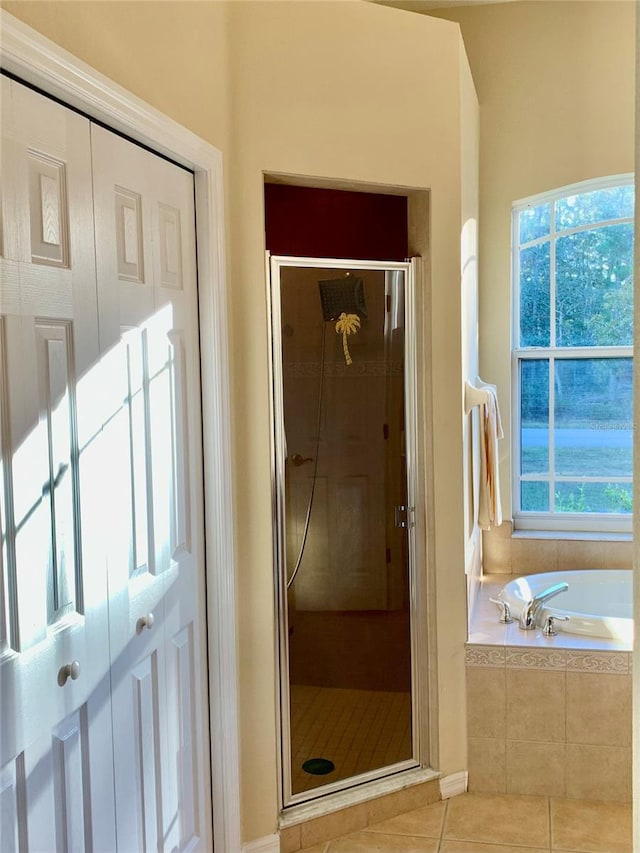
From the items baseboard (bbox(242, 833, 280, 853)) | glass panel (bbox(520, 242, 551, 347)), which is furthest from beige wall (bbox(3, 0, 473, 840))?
glass panel (bbox(520, 242, 551, 347))

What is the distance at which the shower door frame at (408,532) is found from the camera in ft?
9.21

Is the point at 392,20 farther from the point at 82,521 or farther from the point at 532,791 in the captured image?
the point at 532,791

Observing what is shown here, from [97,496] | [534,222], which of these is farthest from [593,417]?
[97,496]

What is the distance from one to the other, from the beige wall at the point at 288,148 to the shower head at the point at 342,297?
0.26 meters

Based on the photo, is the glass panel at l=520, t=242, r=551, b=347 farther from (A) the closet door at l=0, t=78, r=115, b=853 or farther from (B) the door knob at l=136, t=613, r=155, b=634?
(A) the closet door at l=0, t=78, r=115, b=853

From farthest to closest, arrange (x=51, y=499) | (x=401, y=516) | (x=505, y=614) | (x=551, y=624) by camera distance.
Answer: (x=505, y=614) < (x=551, y=624) < (x=401, y=516) < (x=51, y=499)

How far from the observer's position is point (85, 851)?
75.6 inches

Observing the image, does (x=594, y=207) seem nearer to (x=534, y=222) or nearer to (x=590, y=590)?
(x=534, y=222)

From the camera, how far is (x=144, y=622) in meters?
2.19

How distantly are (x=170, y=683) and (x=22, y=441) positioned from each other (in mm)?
991

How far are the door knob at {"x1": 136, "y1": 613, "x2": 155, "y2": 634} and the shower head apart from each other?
3.92ft

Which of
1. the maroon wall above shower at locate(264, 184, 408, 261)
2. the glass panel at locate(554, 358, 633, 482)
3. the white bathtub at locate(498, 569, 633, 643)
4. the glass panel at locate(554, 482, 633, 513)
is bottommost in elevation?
the white bathtub at locate(498, 569, 633, 643)

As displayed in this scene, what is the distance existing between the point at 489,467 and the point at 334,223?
1306 mm

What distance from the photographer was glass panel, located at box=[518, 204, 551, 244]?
433 cm
